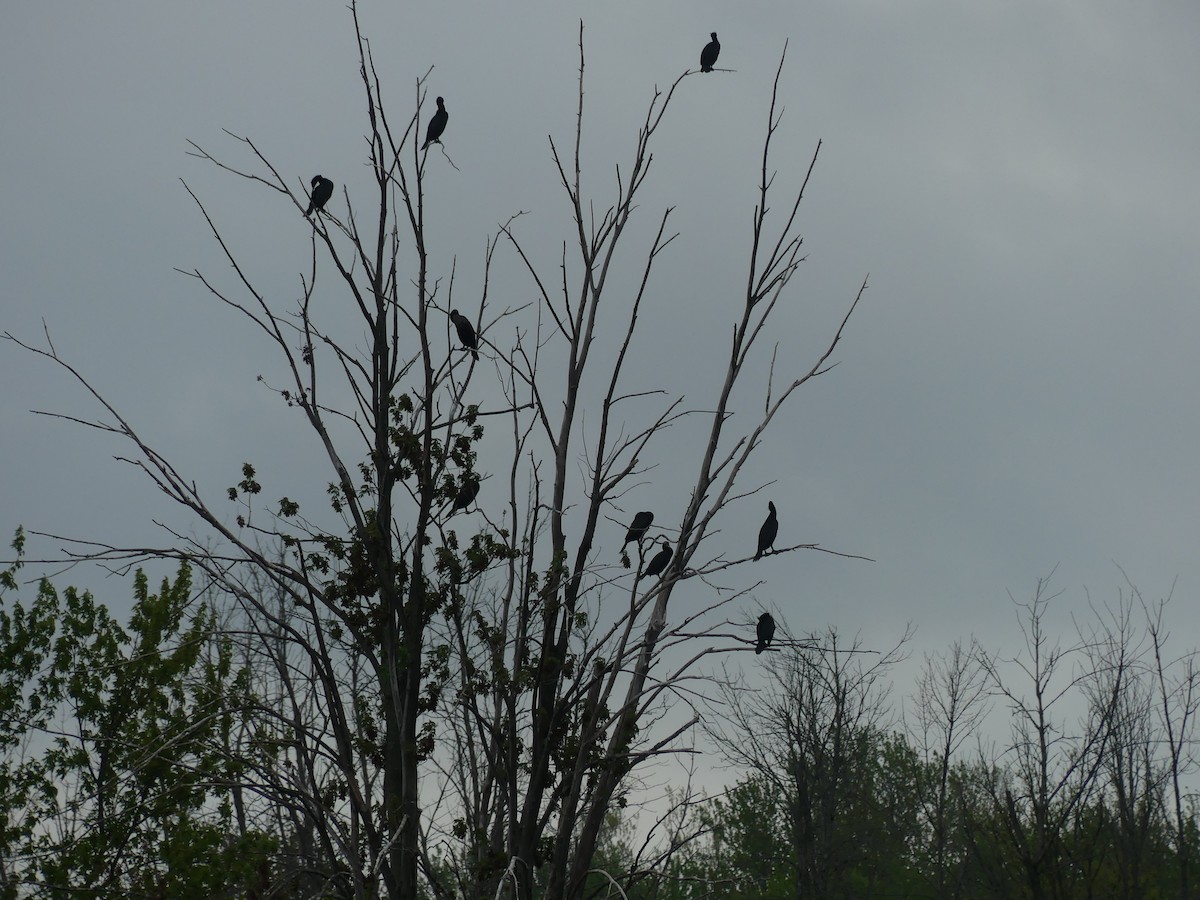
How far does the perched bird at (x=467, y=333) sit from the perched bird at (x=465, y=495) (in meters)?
0.58

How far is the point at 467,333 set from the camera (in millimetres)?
6715

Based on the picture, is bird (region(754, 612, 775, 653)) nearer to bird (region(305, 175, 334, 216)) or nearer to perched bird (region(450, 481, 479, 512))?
perched bird (region(450, 481, 479, 512))

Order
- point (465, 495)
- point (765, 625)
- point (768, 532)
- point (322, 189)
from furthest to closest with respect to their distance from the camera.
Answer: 1. point (768, 532)
2. point (765, 625)
3. point (322, 189)
4. point (465, 495)

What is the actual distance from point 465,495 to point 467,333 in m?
2.04

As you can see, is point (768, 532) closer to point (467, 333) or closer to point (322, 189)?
point (467, 333)

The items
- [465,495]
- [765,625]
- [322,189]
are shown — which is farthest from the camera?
[765,625]

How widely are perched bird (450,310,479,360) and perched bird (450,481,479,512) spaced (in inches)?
22.9

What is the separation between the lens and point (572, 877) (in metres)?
3.88

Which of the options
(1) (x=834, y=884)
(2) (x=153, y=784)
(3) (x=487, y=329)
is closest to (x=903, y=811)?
(1) (x=834, y=884)

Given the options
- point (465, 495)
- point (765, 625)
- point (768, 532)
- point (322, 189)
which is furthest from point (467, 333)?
point (768, 532)

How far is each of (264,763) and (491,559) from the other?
3.80 feet

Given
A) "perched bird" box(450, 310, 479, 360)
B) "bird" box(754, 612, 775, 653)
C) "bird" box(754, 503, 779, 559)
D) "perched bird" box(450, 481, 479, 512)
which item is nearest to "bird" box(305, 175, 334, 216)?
"perched bird" box(450, 310, 479, 360)

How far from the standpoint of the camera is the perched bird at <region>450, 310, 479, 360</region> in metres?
5.01

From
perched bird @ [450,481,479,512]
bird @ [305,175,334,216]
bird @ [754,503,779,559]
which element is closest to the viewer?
perched bird @ [450,481,479,512]
